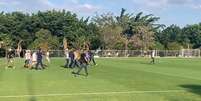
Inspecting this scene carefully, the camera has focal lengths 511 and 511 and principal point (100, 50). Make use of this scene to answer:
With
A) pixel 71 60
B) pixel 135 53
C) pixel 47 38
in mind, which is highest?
pixel 47 38

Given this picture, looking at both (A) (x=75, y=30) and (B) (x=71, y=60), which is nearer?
(B) (x=71, y=60)

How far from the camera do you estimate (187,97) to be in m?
19.7

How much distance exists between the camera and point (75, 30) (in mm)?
113125

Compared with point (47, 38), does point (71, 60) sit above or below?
below

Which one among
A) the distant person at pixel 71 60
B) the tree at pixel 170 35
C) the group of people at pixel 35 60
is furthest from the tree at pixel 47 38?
the distant person at pixel 71 60

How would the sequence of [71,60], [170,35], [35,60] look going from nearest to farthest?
[35,60], [71,60], [170,35]

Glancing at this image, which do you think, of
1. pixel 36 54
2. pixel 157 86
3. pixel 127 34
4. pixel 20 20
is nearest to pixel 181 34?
pixel 127 34

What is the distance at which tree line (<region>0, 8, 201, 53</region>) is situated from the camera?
107750 millimetres

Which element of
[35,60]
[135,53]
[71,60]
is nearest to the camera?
[35,60]

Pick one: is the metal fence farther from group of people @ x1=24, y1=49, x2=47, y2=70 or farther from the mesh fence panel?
group of people @ x1=24, y1=49, x2=47, y2=70

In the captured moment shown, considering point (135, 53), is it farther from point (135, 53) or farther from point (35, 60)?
point (35, 60)

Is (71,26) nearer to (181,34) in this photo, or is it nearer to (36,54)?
(181,34)

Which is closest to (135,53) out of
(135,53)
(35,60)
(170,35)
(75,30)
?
(135,53)

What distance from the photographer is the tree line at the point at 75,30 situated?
108 m
